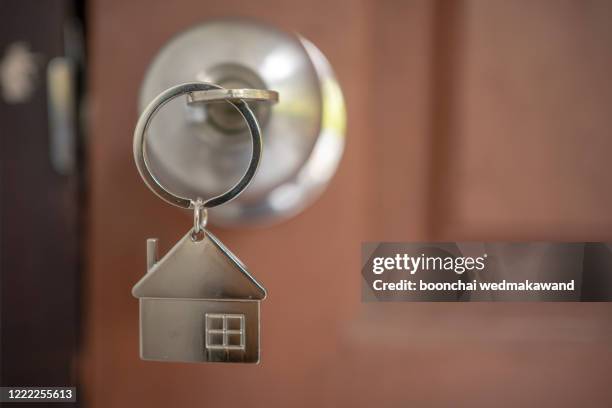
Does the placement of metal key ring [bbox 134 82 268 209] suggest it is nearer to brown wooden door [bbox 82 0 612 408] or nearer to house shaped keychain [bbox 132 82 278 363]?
house shaped keychain [bbox 132 82 278 363]

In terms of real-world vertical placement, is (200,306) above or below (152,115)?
below

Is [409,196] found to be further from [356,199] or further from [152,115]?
[152,115]

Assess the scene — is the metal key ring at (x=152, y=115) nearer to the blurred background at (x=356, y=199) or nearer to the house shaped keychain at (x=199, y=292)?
the house shaped keychain at (x=199, y=292)

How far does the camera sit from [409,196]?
17.2 inches

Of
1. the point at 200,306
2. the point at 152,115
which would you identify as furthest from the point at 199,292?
the point at 152,115

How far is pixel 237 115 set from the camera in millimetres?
398

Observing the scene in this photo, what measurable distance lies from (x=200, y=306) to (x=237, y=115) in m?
0.13

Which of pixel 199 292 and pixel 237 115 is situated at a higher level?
pixel 237 115

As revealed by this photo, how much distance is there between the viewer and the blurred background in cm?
43

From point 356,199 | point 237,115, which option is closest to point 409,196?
point 356,199

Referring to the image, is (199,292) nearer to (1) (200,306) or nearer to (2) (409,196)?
Answer: (1) (200,306)

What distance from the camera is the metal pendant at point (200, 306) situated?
0.34 meters

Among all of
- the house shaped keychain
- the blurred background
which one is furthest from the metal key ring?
the blurred background

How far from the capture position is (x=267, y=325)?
44 cm
